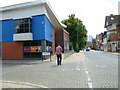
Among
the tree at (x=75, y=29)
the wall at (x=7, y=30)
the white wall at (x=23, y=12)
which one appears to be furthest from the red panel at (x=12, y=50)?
the tree at (x=75, y=29)

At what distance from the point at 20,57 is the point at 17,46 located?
1.62 m

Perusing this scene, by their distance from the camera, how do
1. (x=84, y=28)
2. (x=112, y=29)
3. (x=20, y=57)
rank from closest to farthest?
(x=20, y=57) → (x=112, y=29) → (x=84, y=28)

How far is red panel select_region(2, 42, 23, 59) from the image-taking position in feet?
65.1

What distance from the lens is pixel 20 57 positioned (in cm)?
1981

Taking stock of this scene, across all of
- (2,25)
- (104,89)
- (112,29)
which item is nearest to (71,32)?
(112,29)

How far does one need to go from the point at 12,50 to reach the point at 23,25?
4.19 m

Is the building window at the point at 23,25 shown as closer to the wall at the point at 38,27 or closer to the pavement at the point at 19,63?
the wall at the point at 38,27

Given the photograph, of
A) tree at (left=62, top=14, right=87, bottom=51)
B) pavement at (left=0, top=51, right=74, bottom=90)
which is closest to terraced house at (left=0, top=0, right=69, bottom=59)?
pavement at (left=0, top=51, right=74, bottom=90)

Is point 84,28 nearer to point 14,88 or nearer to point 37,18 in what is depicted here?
point 37,18

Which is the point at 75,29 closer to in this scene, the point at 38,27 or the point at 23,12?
the point at 23,12

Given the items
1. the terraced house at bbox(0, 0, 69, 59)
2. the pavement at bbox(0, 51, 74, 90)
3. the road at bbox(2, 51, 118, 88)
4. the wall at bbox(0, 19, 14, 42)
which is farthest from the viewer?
the wall at bbox(0, 19, 14, 42)

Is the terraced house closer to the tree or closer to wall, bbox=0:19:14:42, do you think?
wall, bbox=0:19:14:42

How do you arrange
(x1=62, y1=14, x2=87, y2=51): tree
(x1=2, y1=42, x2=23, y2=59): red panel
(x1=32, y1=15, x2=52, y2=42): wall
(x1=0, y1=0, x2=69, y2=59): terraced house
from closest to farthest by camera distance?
(x1=32, y1=15, x2=52, y2=42): wall → (x1=0, y1=0, x2=69, y2=59): terraced house → (x1=2, y1=42, x2=23, y2=59): red panel → (x1=62, y1=14, x2=87, y2=51): tree

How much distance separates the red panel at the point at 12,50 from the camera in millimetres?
19828
